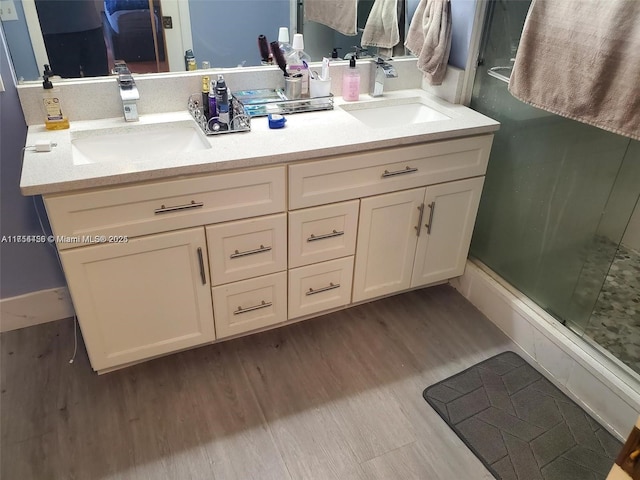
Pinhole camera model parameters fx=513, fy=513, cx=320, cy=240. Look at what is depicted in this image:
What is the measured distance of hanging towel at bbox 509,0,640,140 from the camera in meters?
1.37

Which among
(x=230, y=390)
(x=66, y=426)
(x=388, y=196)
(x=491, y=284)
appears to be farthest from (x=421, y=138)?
(x=66, y=426)

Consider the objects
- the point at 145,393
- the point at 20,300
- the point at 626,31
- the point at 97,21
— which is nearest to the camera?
the point at 626,31

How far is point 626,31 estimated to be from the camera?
1359 mm

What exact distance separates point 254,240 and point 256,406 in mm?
585

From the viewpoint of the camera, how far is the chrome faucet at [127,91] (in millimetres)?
1773

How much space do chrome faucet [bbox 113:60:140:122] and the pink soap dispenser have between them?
32.0 inches

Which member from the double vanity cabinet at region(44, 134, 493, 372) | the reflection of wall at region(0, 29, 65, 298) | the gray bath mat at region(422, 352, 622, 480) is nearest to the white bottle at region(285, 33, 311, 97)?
the double vanity cabinet at region(44, 134, 493, 372)

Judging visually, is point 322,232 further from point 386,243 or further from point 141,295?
point 141,295

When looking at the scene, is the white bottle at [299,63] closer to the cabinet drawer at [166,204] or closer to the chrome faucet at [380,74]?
the chrome faucet at [380,74]

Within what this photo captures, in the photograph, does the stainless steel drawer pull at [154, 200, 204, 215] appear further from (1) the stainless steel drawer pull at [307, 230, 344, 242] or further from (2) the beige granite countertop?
(1) the stainless steel drawer pull at [307, 230, 344, 242]

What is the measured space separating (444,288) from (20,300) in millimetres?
1824

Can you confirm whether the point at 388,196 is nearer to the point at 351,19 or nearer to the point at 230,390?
the point at 351,19

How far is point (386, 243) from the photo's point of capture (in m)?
2.02

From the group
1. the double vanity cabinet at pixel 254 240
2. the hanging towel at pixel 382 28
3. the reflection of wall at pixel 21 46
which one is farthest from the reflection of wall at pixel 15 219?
the hanging towel at pixel 382 28
